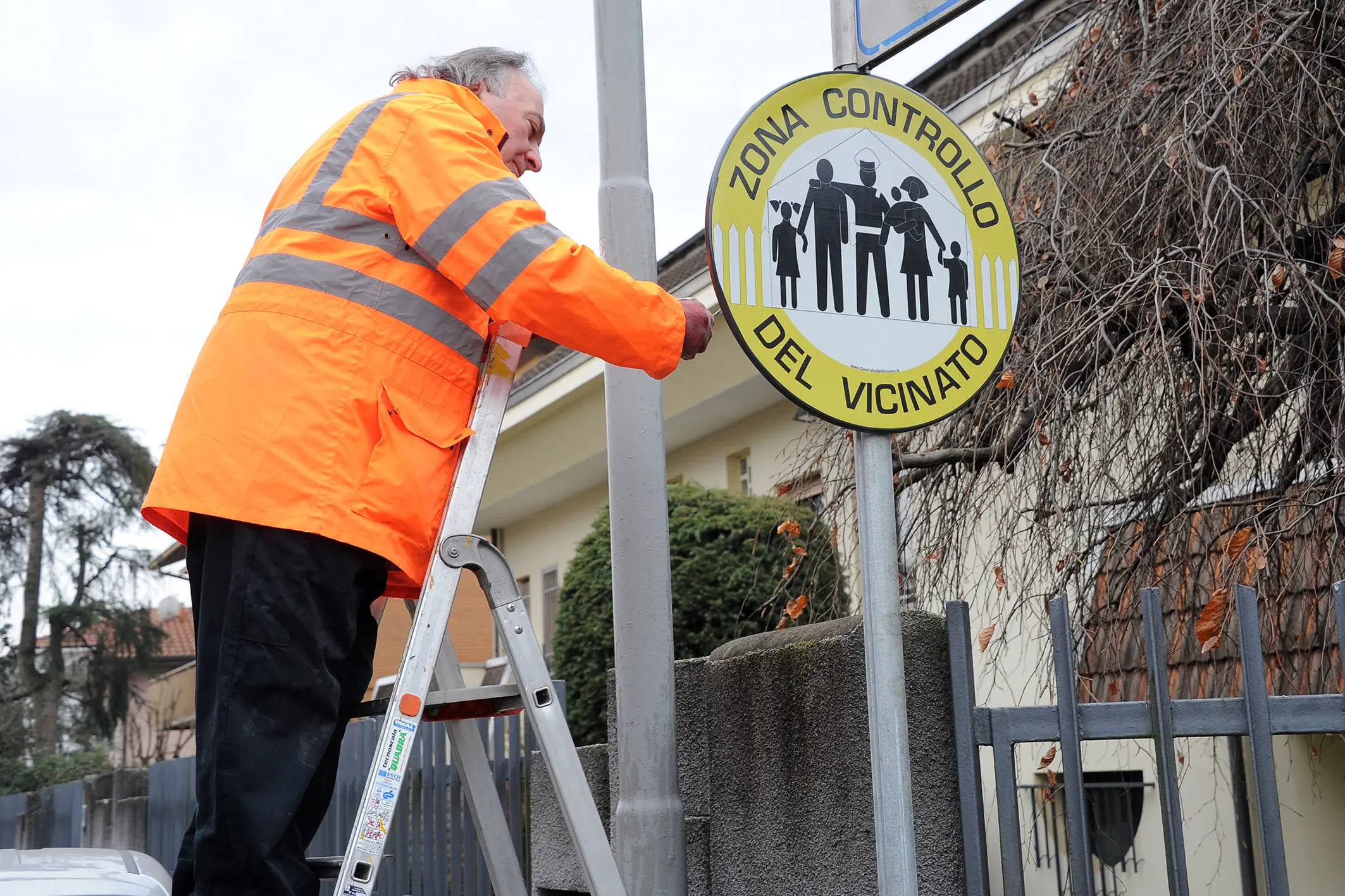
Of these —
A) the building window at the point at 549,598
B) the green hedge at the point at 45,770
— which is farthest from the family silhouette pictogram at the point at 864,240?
the green hedge at the point at 45,770

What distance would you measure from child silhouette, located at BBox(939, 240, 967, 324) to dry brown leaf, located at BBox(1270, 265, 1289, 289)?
A: 1373 millimetres

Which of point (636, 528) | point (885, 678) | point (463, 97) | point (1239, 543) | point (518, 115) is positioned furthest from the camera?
point (636, 528)

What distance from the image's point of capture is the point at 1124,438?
3689mm

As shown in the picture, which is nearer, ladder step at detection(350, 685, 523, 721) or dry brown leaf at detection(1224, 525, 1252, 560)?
ladder step at detection(350, 685, 523, 721)

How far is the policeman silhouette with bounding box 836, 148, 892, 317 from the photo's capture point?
2.40m

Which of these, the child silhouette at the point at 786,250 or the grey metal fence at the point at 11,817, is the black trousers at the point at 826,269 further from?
the grey metal fence at the point at 11,817

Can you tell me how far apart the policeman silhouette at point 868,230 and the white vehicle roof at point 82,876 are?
1.62 meters

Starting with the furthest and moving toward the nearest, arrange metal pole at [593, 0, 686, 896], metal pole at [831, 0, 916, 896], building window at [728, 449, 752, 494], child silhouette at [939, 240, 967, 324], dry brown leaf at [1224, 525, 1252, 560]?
building window at [728, 449, 752, 494] < metal pole at [593, 0, 686, 896] < dry brown leaf at [1224, 525, 1252, 560] < child silhouette at [939, 240, 967, 324] < metal pole at [831, 0, 916, 896]

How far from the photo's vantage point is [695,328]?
2.65m

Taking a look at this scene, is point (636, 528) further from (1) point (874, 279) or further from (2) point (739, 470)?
(2) point (739, 470)

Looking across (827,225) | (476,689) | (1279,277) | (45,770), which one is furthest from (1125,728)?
(45,770)

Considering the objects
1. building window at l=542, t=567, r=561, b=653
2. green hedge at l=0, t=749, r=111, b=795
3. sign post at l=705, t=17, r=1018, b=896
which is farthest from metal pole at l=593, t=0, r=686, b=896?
green hedge at l=0, t=749, r=111, b=795

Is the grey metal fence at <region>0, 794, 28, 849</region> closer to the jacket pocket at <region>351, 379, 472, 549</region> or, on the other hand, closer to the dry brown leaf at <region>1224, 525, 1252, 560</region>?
the jacket pocket at <region>351, 379, 472, 549</region>

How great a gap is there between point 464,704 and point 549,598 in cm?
1446
